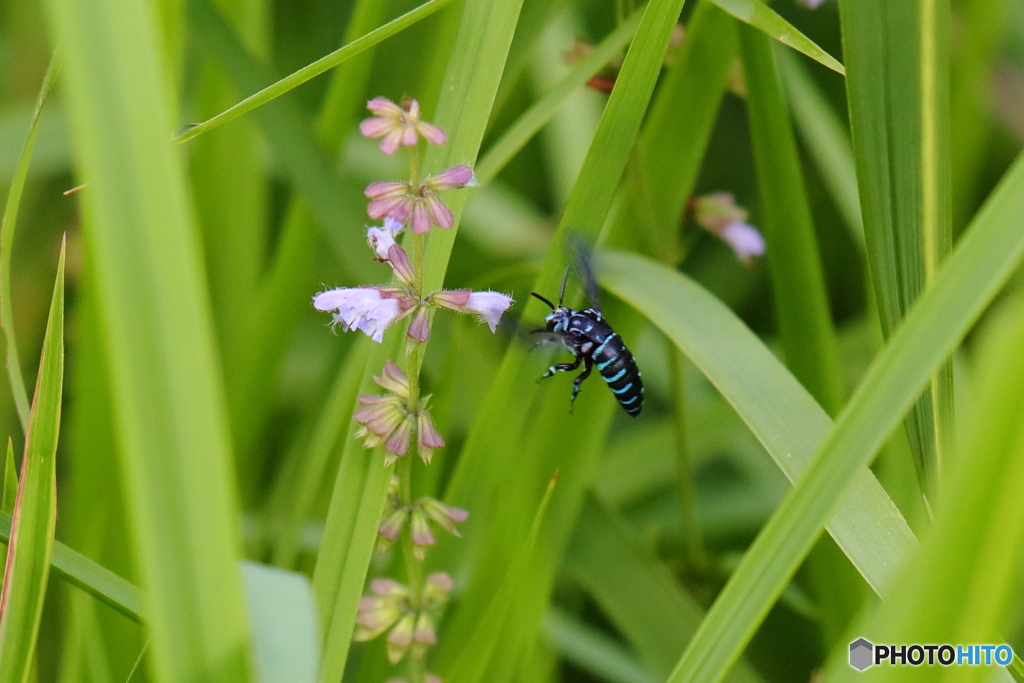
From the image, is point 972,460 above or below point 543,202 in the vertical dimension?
below

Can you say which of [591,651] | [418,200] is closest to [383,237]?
[418,200]

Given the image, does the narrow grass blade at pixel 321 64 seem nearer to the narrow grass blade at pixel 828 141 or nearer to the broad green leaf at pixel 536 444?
the broad green leaf at pixel 536 444

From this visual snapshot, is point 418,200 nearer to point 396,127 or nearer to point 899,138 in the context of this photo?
point 396,127

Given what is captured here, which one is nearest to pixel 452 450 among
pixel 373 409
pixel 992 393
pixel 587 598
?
pixel 587 598

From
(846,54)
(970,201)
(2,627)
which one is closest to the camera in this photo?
(2,627)

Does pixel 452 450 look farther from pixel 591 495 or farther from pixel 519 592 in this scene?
pixel 519 592

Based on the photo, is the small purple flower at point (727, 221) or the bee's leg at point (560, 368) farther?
the small purple flower at point (727, 221)

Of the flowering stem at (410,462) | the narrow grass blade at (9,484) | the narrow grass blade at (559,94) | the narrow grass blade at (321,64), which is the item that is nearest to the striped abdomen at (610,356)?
the narrow grass blade at (559,94)

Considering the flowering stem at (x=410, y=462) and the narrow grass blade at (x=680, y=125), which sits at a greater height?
the narrow grass blade at (x=680, y=125)

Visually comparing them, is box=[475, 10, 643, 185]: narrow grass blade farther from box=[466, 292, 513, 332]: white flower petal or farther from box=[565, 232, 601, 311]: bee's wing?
box=[466, 292, 513, 332]: white flower petal
